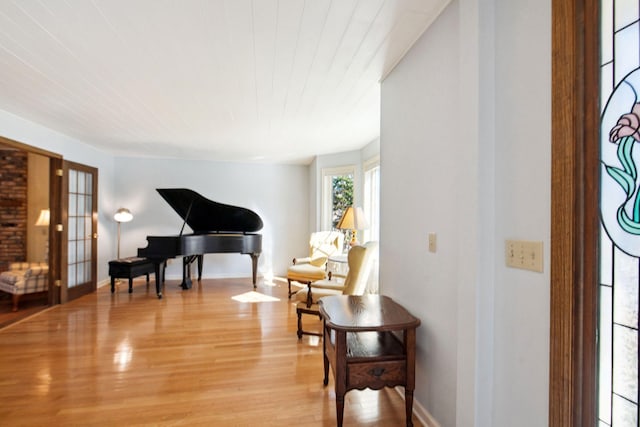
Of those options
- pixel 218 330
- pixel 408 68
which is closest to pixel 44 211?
pixel 218 330

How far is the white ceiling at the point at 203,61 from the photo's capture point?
5.44 feet

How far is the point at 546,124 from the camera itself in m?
1.06

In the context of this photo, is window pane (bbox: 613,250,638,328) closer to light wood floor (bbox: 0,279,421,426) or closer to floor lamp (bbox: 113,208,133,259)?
light wood floor (bbox: 0,279,421,426)

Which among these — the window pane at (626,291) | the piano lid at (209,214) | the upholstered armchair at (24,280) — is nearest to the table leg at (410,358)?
the window pane at (626,291)

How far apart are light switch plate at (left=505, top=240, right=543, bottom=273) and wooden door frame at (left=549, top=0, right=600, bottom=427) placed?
97 millimetres

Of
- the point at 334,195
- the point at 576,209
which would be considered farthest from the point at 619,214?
the point at 334,195

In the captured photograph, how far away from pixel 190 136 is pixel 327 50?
116 inches

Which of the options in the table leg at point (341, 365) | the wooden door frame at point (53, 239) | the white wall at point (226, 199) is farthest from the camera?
the white wall at point (226, 199)

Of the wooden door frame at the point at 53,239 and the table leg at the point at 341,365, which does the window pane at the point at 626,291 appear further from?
the wooden door frame at the point at 53,239

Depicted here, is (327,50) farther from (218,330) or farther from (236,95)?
(218,330)

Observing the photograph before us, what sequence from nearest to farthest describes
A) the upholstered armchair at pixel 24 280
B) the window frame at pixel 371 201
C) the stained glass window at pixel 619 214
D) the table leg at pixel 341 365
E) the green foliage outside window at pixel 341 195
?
the stained glass window at pixel 619 214
the table leg at pixel 341 365
the upholstered armchair at pixel 24 280
the window frame at pixel 371 201
the green foliage outside window at pixel 341 195

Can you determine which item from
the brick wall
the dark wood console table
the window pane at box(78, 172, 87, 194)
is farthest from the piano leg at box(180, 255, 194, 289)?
the dark wood console table

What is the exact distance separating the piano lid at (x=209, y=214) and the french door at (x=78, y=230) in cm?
131

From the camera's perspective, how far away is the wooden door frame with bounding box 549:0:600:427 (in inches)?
36.3
